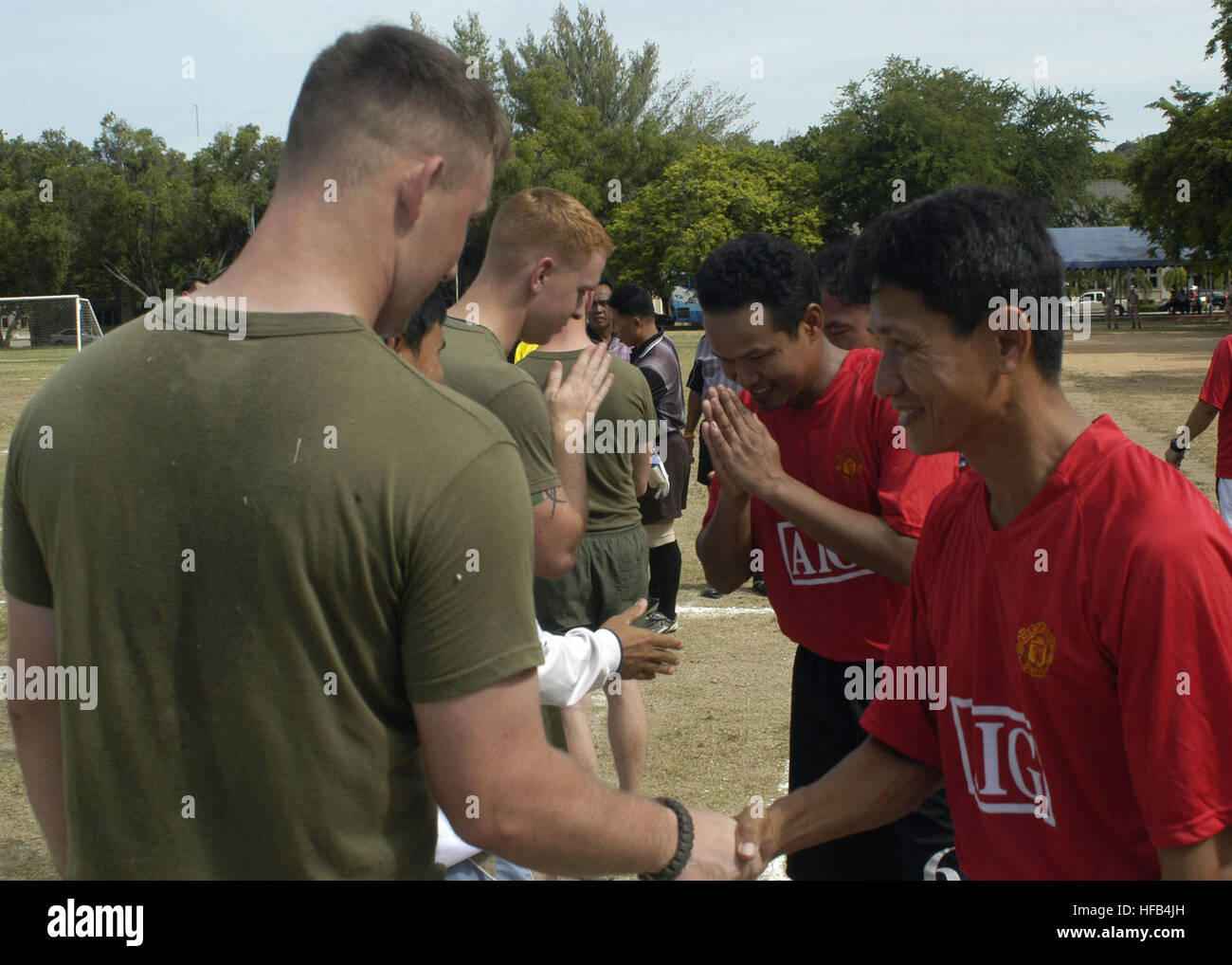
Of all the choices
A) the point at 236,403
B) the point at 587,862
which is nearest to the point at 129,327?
the point at 236,403

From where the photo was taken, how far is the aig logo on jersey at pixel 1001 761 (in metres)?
1.85

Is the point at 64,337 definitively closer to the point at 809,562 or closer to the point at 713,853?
the point at 809,562

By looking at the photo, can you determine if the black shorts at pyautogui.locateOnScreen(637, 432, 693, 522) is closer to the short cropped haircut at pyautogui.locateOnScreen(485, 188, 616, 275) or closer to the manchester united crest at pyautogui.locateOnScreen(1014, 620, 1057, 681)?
the short cropped haircut at pyautogui.locateOnScreen(485, 188, 616, 275)

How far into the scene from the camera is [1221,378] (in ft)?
22.0

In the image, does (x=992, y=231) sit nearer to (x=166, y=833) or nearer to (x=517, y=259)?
(x=166, y=833)

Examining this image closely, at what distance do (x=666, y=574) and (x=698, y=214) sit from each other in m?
50.7

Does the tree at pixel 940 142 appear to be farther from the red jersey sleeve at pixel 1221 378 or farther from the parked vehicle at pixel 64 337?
the red jersey sleeve at pixel 1221 378

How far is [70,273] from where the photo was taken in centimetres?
5153

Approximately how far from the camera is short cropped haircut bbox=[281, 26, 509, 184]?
168 cm

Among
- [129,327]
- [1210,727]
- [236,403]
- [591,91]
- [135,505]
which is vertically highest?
[591,91]

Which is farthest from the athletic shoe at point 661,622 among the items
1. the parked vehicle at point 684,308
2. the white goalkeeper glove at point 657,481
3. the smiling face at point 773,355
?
the parked vehicle at point 684,308

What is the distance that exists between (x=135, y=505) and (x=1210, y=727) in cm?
159

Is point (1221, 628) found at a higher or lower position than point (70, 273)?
lower

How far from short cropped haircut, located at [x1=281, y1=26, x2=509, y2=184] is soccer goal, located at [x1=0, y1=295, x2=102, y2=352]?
138ft
